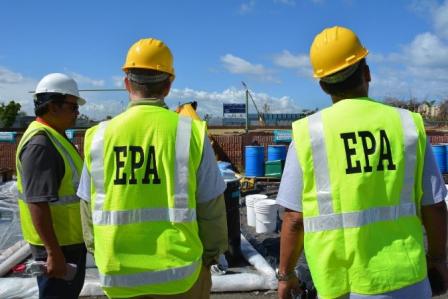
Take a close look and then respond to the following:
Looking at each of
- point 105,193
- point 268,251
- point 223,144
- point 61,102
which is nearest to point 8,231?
point 268,251

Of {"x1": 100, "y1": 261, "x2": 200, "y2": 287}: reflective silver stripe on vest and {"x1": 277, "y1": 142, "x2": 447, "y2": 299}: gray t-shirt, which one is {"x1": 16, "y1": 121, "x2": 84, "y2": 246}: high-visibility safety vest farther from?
{"x1": 277, "y1": 142, "x2": 447, "y2": 299}: gray t-shirt

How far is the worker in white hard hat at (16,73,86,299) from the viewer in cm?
252

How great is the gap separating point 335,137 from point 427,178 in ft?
1.42

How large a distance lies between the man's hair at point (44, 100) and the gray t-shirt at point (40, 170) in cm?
26

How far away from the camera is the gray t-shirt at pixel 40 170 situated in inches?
98.9

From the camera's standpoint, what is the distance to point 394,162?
1.91 metres

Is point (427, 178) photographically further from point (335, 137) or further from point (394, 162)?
point (335, 137)

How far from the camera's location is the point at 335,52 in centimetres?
208

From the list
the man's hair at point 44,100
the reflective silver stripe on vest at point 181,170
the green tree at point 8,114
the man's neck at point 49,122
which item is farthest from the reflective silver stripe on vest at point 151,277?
the green tree at point 8,114

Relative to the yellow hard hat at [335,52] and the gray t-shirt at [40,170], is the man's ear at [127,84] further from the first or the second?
the yellow hard hat at [335,52]

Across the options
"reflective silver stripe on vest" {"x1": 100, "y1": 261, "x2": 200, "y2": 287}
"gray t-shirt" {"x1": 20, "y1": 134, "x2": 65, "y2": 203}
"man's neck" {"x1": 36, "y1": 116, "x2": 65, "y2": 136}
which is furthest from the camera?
"man's neck" {"x1": 36, "y1": 116, "x2": 65, "y2": 136}

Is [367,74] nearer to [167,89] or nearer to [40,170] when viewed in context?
[167,89]

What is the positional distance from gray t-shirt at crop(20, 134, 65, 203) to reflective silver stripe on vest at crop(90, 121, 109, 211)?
539 millimetres

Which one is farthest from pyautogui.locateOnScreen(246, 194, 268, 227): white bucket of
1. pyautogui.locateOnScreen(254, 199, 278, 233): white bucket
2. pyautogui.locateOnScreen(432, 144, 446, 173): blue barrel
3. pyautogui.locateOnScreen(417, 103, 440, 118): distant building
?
pyautogui.locateOnScreen(417, 103, 440, 118): distant building
